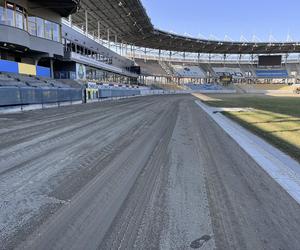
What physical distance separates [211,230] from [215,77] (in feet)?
356

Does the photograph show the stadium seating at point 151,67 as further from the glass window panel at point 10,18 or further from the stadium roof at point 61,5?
the glass window panel at point 10,18

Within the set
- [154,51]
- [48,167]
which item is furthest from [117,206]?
[154,51]

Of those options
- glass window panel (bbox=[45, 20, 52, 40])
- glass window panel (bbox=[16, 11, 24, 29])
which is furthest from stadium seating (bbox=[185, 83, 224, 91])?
glass window panel (bbox=[16, 11, 24, 29])

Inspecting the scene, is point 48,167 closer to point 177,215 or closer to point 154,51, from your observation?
point 177,215

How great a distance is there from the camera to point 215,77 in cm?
10850

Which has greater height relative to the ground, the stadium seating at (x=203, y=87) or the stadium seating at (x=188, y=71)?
the stadium seating at (x=188, y=71)

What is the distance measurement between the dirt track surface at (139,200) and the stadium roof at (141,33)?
46695 millimetres

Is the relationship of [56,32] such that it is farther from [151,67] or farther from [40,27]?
[151,67]

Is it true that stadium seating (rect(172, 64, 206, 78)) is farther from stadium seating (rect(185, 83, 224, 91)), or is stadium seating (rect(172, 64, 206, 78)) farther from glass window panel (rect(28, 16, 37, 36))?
glass window panel (rect(28, 16, 37, 36))

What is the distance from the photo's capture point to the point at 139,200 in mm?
4672

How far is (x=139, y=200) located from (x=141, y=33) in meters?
73.3

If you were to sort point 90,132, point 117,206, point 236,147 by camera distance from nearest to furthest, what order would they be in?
point 117,206, point 236,147, point 90,132

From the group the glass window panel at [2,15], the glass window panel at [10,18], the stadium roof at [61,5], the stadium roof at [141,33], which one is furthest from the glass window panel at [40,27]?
the stadium roof at [141,33]

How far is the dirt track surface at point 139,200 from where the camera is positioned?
11.5 feet
